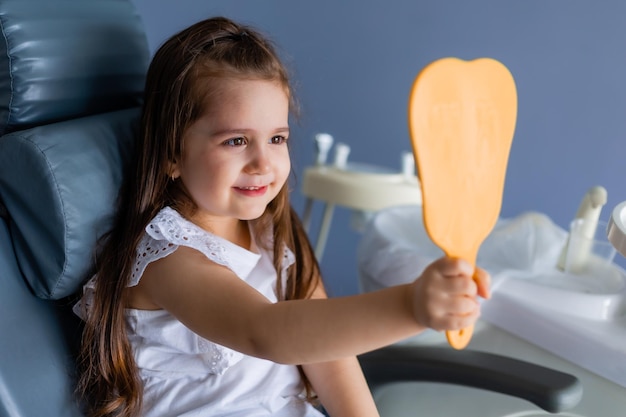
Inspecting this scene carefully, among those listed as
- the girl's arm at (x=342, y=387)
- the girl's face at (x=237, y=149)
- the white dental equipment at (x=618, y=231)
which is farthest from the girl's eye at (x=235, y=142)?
the white dental equipment at (x=618, y=231)

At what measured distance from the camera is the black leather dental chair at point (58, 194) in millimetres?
874

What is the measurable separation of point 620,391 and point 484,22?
1.17 meters

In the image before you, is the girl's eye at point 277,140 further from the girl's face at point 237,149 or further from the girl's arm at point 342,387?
the girl's arm at point 342,387

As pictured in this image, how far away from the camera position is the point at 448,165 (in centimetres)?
64

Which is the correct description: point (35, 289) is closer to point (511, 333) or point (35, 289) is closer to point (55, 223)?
point (55, 223)

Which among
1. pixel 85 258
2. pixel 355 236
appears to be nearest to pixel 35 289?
pixel 85 258

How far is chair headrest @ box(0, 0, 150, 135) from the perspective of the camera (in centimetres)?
93

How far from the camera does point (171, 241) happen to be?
876mm

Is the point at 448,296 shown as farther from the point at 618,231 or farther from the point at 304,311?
the point at 618,231

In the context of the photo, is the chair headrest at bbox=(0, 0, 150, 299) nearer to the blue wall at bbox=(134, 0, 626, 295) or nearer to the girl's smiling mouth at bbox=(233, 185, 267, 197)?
the girl's smiling mouth at bbox=(233, 185, 267, 197)

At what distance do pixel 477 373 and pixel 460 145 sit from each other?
45 cm

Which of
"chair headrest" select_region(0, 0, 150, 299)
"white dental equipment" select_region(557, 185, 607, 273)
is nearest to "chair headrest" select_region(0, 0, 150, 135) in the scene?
"chair headrest" select_region(0, 0, 150, 299)

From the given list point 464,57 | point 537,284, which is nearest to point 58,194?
point 537,284

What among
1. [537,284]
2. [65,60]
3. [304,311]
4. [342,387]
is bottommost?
[342,387]
